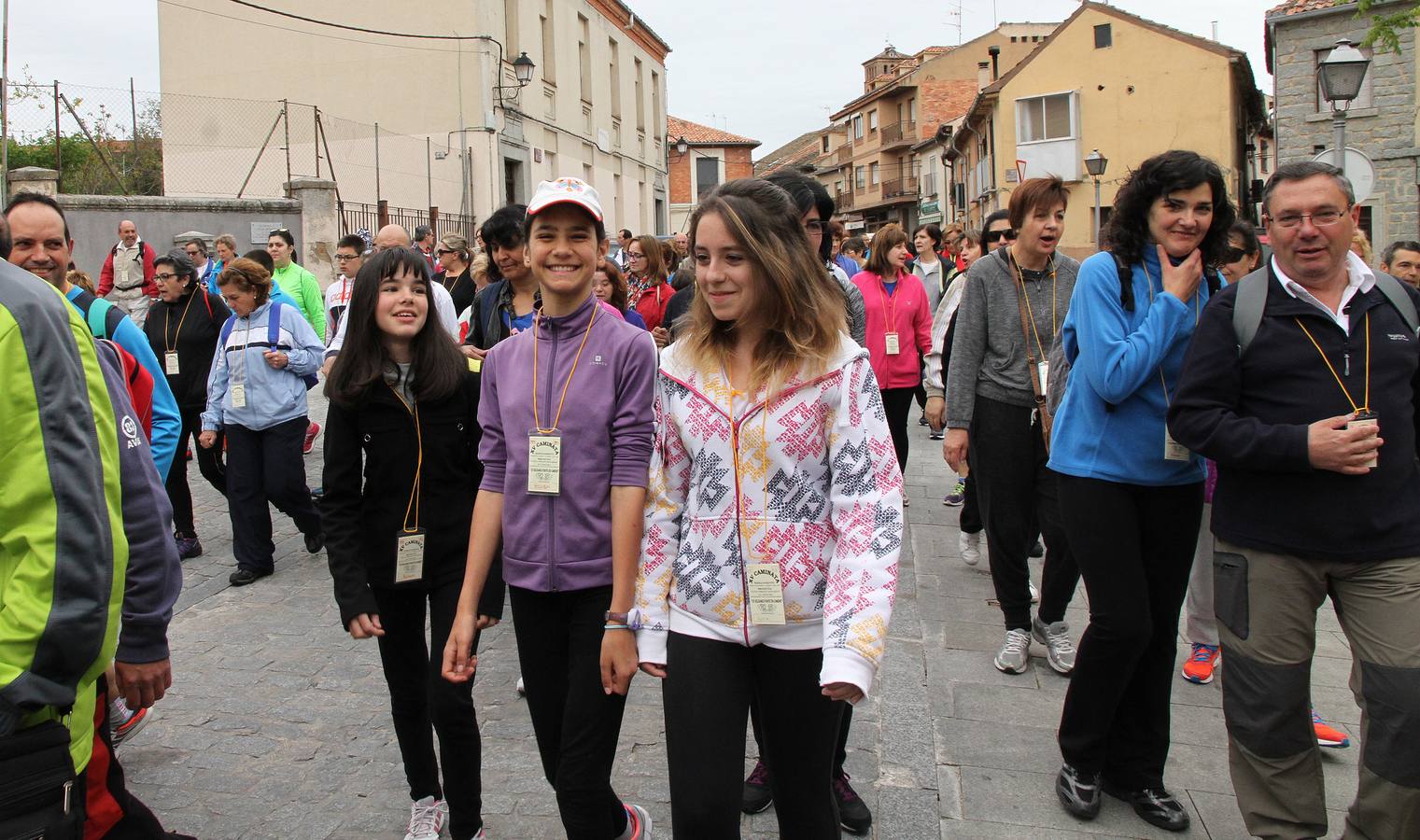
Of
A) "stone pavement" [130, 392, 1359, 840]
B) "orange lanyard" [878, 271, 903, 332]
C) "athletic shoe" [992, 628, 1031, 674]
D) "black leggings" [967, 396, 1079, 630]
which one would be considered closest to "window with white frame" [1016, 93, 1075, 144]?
"orange lanyard" [878, 271, 903, 332]

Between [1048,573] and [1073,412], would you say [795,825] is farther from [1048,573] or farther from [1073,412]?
[1048,573]

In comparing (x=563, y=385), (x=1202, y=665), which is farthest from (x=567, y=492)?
(x=1202, y=665)

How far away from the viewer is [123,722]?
13.8ft

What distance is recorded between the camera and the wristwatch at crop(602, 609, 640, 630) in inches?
103

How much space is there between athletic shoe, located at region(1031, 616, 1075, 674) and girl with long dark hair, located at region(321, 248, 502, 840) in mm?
2904

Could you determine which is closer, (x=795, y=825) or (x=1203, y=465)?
(x=795, y=825)

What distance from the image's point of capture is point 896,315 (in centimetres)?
798

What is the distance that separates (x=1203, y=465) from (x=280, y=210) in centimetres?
1658

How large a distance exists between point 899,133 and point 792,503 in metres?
70.9

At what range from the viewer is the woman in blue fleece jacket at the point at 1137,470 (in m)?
3.52

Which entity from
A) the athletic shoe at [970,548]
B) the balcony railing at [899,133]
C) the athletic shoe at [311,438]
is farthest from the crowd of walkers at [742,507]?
Answer: the balcony railing at [899,133]

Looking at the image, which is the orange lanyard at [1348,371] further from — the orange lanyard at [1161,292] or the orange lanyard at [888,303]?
the orange lanyard at [888,303]

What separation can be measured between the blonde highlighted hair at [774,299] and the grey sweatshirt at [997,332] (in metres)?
2.62

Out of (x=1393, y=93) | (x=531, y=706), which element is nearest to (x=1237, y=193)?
(x=1393, y=93)
